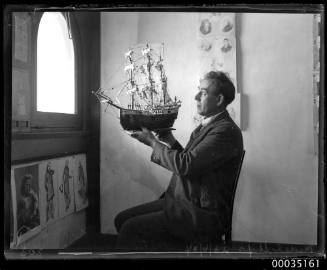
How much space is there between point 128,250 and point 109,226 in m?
0.12

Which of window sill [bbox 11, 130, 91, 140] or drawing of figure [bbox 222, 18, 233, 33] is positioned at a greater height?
drawing of figure [bbox 222, 18, 233, 33]

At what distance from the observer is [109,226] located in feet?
4.77

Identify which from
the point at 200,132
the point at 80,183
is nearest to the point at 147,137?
the point at 200,132

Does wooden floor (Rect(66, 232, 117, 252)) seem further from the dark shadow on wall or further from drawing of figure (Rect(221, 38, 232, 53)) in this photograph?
drawing of figure (Rect(221, 38, 232, 53))

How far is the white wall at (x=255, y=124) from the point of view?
142 cm

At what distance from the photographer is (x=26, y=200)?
138 cm

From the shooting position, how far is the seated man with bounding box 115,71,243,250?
1.39m

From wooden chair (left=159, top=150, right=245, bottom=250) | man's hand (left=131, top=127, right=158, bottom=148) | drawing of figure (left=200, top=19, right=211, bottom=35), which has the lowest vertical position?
wooden chair (left=159, top=150, right=245, bottom=250)

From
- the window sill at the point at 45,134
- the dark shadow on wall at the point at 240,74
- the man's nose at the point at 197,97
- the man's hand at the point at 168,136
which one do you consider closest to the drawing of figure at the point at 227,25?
the dark shadow on wall at the point at 240,74

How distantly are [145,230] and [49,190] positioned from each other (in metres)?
0.41

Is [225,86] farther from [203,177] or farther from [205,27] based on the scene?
[203,177]

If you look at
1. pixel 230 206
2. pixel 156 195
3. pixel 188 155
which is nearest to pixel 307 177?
pixel 230 206

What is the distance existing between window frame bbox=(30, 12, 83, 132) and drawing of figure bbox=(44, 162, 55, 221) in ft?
0.52

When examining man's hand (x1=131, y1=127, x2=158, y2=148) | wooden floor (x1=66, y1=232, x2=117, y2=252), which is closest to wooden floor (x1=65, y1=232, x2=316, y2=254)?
wooden floor (x1=66, y1=232, x2=117, y2=252)
